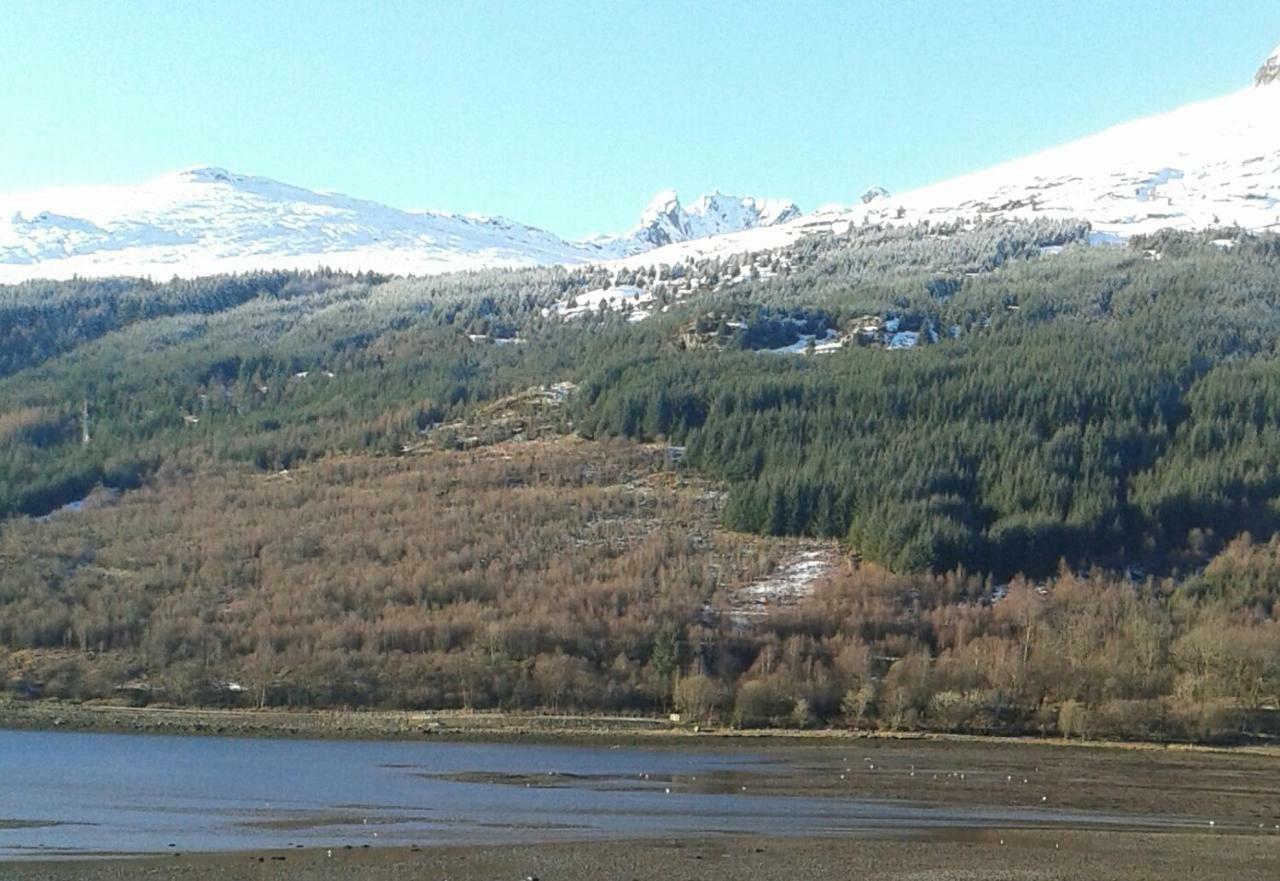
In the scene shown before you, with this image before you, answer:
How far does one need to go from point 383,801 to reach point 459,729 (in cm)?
5663

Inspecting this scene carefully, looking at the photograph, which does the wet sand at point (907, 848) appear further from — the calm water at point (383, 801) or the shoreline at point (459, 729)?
the shoreline at point (459, 729)

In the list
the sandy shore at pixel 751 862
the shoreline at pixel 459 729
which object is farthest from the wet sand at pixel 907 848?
the shoreline at pixel 459 729

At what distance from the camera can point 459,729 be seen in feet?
461

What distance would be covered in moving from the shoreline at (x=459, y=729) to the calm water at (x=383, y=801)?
14.7 m

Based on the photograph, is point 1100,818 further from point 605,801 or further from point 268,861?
point 268,861

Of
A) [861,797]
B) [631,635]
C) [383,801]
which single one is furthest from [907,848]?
[631,635]

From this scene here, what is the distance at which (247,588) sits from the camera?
6924 inches

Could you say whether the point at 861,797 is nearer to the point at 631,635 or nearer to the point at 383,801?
the point at 383,801

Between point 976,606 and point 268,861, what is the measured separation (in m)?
114

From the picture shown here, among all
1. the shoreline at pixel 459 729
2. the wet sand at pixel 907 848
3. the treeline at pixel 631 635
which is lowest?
the shoreline at pixel 459 729

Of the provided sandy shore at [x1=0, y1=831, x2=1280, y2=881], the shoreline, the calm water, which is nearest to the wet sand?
sandy shore at [x1=0, y1=831, x2=1280, y2=881]

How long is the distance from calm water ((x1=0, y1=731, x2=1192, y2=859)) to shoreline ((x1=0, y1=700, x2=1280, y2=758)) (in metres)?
14.7

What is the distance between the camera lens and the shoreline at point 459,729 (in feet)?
436

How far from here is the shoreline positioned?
13288cm
